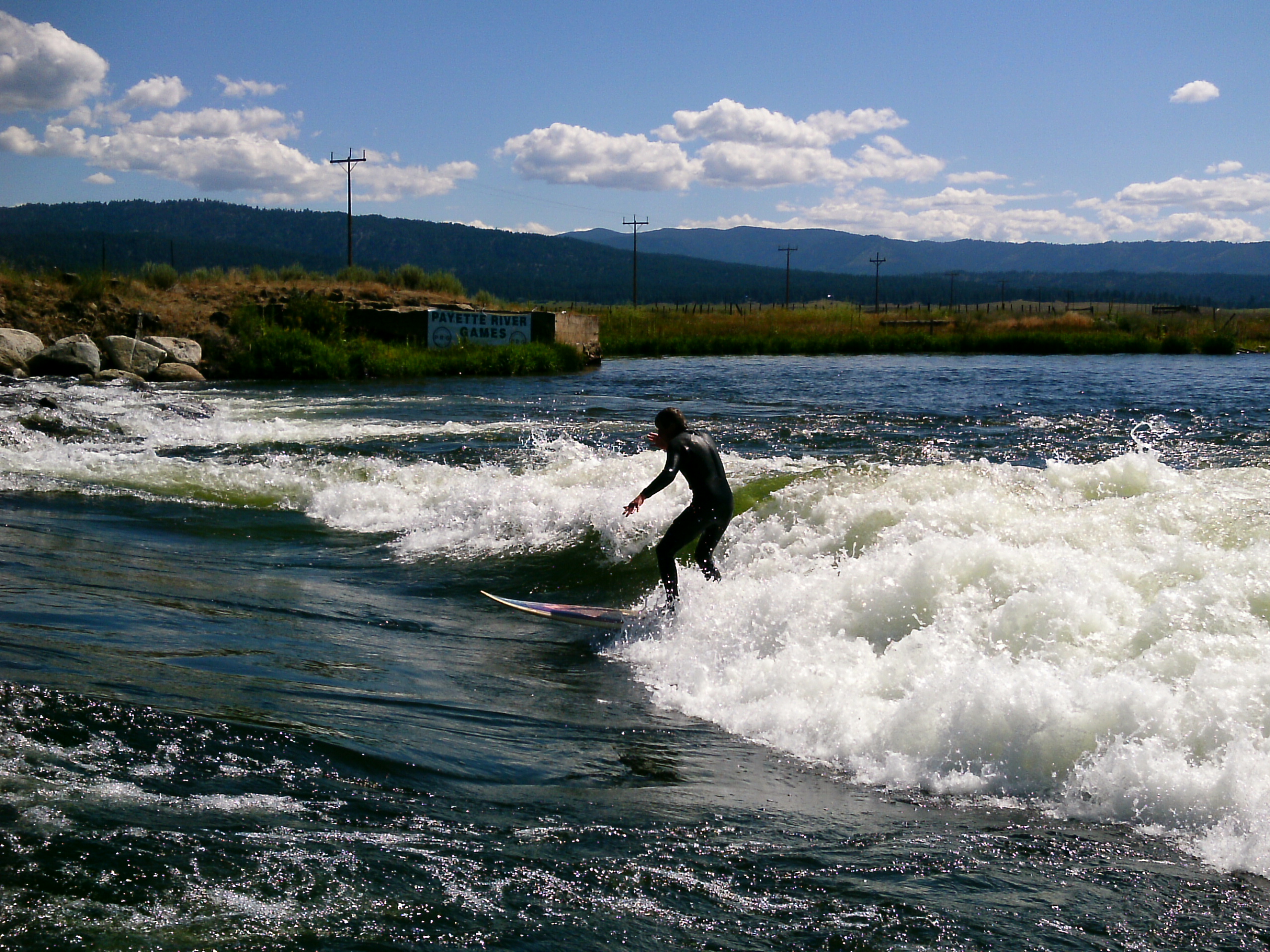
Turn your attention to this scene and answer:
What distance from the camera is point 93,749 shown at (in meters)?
4.87

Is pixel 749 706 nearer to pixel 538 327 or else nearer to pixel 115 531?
pixel 115 531

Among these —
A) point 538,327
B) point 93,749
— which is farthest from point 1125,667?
point 538,327

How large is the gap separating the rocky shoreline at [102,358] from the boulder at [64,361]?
14mm

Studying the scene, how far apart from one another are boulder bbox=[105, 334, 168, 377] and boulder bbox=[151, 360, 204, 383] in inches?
7.2

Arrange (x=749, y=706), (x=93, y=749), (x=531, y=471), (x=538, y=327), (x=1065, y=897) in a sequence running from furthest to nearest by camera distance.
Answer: (x=538, y=327) → (x=531, y=471) → (x=749, y=706) → (x=93, y=749) → (x=1065, y=897)

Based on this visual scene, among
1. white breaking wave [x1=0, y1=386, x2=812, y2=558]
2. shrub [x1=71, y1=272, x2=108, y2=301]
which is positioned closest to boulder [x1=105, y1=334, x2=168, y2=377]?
shrub [x1=71, y1=272, x2=108, y2=301]

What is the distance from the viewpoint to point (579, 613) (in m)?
9.31

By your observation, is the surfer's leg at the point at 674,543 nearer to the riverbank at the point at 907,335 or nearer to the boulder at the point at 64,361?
the boulder at the point at 64,361

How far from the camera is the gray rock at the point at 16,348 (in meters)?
29.4

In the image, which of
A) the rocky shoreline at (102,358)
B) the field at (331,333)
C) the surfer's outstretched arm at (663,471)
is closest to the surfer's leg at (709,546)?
the surfer's outstretched arm at (663,471)

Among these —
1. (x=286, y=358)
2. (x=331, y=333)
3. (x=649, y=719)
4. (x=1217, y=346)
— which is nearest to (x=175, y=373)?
(x=286, y=358)

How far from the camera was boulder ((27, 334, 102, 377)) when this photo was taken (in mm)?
30219

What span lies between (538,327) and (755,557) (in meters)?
31.2

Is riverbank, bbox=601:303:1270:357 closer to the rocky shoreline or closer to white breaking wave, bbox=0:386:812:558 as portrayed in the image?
the rocky shoreline
